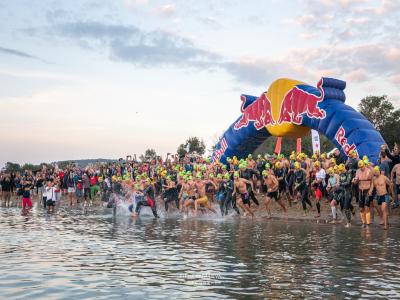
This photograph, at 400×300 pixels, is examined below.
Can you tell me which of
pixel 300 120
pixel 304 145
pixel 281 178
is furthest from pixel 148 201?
pixel 304 145

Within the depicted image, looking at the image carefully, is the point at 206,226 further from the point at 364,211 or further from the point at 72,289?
the point at 72,289

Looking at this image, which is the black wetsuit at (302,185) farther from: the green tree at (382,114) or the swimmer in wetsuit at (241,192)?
the green tree at (382,114)

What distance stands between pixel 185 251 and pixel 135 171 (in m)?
20.3

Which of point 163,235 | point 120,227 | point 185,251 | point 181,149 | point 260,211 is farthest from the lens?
point 181,149

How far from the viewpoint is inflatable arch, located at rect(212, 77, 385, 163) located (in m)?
21.2

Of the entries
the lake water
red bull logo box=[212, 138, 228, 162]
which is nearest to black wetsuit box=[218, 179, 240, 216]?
the lake water

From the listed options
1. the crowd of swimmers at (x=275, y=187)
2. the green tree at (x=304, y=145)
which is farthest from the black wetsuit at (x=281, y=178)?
the green tree at (x=304, y=145)

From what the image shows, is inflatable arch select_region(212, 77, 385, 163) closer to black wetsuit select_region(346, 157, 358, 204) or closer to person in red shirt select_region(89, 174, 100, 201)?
black wetsuit select_region(346, 157, 358, 204)

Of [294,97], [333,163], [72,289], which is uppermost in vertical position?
[294,97]

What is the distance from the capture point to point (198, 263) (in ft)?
31.5

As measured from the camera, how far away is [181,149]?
77.2 meters

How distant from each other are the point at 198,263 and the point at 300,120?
16.0 meters

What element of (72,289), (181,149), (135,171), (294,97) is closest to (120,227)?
(72,289)

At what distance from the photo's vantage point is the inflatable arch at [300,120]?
835 inches
